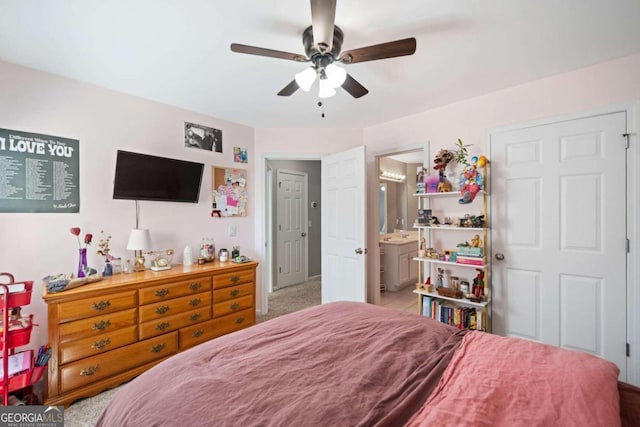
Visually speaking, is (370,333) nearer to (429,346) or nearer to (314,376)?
(429,346)

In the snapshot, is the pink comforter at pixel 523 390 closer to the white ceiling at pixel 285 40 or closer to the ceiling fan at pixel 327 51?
the ceiling fan at pixel 327 51

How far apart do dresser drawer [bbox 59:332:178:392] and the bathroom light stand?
4045 mm

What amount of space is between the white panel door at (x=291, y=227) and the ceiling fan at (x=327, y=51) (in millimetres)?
3162

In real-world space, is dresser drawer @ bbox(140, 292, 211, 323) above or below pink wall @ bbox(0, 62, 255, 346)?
below

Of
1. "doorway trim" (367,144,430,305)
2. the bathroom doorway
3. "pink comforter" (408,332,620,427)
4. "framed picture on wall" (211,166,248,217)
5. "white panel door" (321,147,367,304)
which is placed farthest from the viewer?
the bathroom doorway

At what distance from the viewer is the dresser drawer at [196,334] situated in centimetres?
238

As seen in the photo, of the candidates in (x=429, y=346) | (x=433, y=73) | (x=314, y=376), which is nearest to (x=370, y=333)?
(x=429, y=346)

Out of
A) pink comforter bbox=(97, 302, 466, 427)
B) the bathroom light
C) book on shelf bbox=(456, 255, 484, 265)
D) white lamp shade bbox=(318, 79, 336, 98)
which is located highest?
white lamp shade bbox=(318, 79, 336, 98)

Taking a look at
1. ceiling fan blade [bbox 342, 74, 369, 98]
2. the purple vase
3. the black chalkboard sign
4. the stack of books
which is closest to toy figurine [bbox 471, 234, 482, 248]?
the stack of books

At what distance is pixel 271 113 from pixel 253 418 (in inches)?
111

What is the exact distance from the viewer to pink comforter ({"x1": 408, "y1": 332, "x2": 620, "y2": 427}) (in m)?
0.78

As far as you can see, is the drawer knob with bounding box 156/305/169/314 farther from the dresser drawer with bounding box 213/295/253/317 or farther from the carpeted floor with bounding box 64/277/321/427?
the carpeted floor with bounding box 64/277/321/427

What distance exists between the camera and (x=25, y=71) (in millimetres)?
2027

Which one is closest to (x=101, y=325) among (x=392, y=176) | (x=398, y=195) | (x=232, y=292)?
(x=232, y=292)
